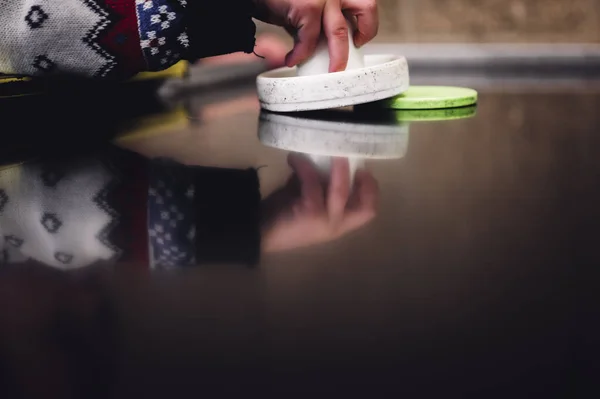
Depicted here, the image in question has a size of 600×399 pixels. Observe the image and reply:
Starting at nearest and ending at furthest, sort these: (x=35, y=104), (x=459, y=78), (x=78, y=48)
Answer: (x=78, y=48)
(x=35, y=104)
(x=459, y=78)

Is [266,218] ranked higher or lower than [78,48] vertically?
lower

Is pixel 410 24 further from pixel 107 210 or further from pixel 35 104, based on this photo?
pixel 107 210

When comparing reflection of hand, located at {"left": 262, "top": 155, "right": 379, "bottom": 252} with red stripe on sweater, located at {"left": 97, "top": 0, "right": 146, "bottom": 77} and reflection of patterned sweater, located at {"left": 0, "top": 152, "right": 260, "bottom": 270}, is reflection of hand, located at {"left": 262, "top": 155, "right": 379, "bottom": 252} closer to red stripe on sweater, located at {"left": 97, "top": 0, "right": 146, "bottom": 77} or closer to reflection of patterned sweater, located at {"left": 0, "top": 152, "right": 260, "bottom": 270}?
reflection of patterned sweater, located at {"left": 0, "top": 152, "right": 260, "bottom": 270}

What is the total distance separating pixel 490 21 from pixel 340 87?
126 centimetres

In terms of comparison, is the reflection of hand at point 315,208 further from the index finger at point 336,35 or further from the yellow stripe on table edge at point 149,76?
the yellow stripe on table edge at point 149,76

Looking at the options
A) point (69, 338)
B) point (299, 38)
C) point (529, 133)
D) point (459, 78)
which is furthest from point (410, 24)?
point (69, 338)

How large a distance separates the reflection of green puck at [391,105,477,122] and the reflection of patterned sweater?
371mm

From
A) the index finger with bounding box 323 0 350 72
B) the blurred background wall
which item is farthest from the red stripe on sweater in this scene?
the blurred background wall

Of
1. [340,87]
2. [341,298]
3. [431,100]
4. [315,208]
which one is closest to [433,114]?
[431,100]

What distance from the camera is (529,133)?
31.1 inches

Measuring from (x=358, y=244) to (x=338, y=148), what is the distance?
328 mm

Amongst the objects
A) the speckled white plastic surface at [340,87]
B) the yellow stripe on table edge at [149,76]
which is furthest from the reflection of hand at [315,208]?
the yellow stripe on table edge at [149,76]

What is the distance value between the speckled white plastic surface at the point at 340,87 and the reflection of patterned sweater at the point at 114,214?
0.31 metres

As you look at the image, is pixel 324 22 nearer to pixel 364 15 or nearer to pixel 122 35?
pixel 364 15
